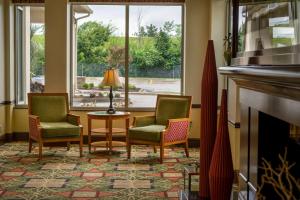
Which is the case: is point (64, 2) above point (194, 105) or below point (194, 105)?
above

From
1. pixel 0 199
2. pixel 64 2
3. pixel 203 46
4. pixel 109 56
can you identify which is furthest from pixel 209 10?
pixel 0 199

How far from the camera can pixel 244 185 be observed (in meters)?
3.08

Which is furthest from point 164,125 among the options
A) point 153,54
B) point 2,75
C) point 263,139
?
point 263,139

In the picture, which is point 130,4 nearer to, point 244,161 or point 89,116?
point 89,116

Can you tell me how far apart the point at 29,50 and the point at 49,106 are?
4.81ft

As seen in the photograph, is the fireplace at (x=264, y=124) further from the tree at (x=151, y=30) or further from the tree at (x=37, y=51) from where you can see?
the tree at (x=37, y=51)

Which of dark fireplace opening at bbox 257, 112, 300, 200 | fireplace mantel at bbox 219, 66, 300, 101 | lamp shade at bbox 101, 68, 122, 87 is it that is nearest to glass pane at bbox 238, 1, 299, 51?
fireplace mantel at bbox 219, 66, 300, 101

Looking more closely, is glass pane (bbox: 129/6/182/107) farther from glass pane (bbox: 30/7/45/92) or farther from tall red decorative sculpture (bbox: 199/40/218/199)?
tall red decorative sculpture (bbox: 199/40/218/199)

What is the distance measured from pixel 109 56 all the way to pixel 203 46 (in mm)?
1589

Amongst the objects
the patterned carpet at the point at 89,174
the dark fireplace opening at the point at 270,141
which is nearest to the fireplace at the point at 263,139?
the dark fireplace opening at the point at 270,141

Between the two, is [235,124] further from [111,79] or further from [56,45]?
[56,45]

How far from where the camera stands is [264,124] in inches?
107

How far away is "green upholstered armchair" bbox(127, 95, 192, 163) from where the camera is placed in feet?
20.8

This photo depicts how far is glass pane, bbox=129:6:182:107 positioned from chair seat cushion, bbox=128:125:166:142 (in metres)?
1.45
